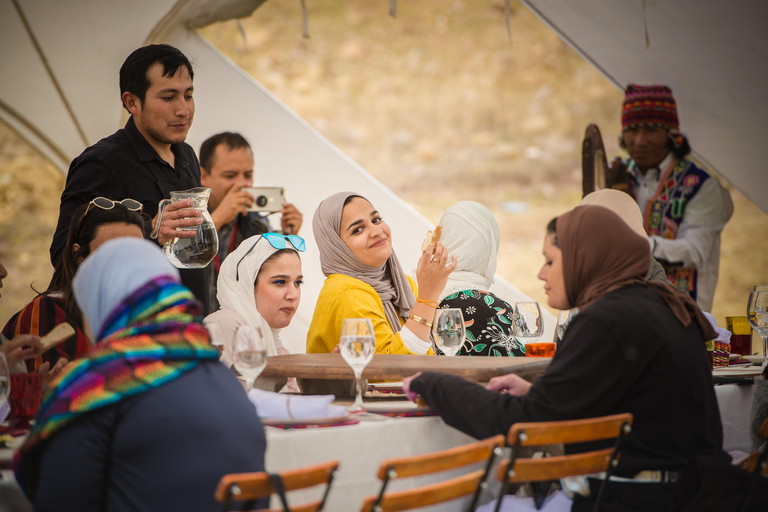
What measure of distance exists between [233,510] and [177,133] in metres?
1.84

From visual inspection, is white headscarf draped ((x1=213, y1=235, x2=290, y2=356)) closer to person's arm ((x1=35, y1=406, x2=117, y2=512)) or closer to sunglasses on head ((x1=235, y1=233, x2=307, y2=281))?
sunglasses on head ((x1=235, y1=233, x2=307, y2=281))

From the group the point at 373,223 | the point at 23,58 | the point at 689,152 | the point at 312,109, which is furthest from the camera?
the point at 312,109

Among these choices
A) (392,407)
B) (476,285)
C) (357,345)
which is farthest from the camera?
(476,285)

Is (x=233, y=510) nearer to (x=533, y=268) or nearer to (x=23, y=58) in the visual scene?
(x=23, y=58)

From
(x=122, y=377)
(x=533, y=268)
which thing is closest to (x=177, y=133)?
(x=122, y=377)

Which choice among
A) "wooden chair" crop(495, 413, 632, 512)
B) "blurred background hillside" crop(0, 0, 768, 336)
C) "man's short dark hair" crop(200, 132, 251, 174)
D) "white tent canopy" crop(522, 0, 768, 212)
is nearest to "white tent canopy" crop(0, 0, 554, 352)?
"man's short dark hair" crop(200, 132, 251, 174)

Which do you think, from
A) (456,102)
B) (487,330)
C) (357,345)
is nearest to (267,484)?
(357,345)

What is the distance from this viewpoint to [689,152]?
181 inches

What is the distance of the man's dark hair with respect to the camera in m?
2.76

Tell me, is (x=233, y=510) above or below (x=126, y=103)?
below

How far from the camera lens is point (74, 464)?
1318 millimetres

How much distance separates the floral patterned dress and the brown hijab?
101 cm

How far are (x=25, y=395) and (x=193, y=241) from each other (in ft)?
2.41

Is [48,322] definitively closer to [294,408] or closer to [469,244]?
[294,408]
